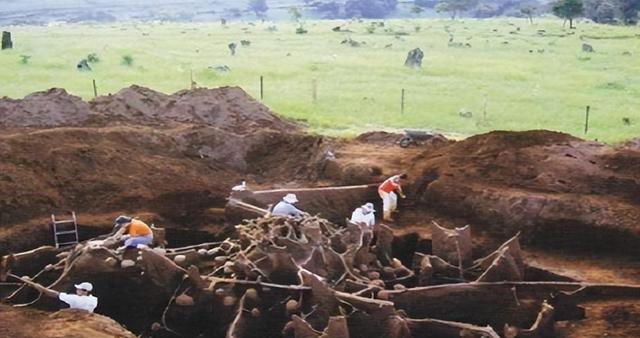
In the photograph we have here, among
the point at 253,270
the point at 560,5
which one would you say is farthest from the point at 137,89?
the point at 560,5

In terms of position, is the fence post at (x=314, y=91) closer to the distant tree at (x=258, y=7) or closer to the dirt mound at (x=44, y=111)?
the dirt mound at (x=44, y=111)

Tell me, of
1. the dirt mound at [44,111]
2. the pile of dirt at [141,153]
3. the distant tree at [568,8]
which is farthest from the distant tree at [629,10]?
the dirt mound at [44,111]

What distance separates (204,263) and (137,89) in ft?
43.8

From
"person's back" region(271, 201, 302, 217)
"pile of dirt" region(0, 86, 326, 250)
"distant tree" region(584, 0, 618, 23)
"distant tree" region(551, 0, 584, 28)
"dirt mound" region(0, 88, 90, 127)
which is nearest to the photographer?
"person's back" region(271, 201, 302, 217)

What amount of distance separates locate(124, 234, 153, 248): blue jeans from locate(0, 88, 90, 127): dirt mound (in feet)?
37.5

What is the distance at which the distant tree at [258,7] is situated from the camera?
11645cm

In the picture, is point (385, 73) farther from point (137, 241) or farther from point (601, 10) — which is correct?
point (601, 10)

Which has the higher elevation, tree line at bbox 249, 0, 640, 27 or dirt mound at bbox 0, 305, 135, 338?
dirt mound at bbox 0, 305, 135, 338

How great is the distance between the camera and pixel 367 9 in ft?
374

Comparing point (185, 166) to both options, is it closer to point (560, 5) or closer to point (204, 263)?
point (204, 263)

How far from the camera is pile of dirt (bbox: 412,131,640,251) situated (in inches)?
671

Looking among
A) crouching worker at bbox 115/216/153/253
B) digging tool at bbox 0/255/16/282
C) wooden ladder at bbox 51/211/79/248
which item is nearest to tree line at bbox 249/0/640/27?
wooden ladder at bbox 51/211/79/248

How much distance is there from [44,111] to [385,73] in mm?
19134

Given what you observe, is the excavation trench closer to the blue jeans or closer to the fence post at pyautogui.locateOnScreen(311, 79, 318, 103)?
the blue jeans
